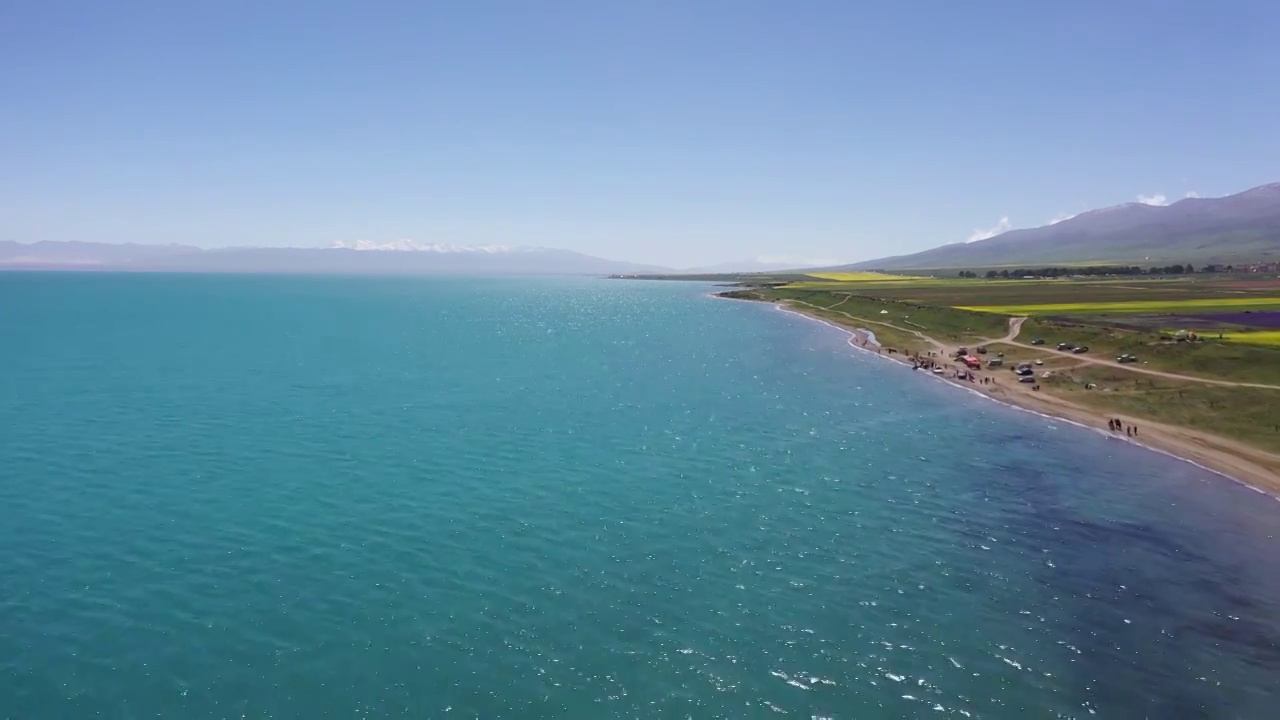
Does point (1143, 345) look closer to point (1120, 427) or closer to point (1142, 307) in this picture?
point (1120, 427)

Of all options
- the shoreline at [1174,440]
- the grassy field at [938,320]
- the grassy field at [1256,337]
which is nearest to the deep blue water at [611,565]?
the shoreline at [1174,440]

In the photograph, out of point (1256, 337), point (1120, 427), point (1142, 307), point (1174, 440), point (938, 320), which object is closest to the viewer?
point (1174, 440)

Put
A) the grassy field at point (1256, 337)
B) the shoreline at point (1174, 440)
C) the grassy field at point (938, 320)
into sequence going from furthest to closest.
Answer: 1. the grassy field at point (938, 320)
2. the grassy field at point (1256, 337)
3. the shoreline at point (1174, 440)

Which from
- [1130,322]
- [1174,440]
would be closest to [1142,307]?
[1130,322]

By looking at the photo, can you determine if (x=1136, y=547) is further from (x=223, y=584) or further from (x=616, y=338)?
(x=616, y=338)

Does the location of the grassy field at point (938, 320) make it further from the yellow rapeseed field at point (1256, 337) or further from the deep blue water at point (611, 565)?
the deep blue water at point (611, 565)

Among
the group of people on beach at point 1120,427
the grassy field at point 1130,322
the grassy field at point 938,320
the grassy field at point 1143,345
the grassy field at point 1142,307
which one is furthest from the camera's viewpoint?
the grassy field at point 1142,307
